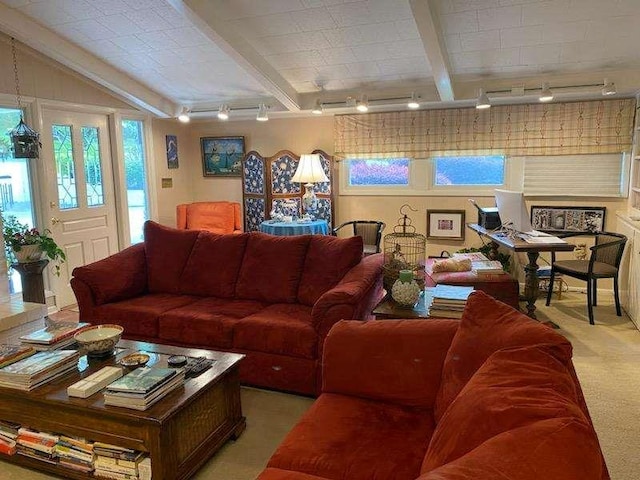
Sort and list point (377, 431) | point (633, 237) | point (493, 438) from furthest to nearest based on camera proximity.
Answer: point (633, 237)
point (377, 431)
point (493, 438)

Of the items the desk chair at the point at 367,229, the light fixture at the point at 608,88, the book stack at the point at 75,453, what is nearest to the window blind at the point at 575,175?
the light fixture at the point at 608,88

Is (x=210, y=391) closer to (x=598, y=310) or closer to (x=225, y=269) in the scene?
(x=225, y=269)

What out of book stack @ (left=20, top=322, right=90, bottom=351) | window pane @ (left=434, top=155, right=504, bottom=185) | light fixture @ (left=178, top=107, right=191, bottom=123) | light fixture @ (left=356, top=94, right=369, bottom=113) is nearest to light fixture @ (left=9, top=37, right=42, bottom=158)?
light fixture @ (left=178, top=107, right=191, bottom=123)

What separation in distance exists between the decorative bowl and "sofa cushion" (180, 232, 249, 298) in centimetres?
107

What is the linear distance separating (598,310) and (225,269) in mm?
3342

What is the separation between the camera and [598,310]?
13.9 ft

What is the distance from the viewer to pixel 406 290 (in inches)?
98.0

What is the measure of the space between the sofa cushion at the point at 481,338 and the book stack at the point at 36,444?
5.56 feet

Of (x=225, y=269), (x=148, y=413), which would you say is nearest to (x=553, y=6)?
(x=225, y=269)

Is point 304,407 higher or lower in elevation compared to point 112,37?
lower

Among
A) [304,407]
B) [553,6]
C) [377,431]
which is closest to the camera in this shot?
[377,431]

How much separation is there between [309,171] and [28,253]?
9.29ft

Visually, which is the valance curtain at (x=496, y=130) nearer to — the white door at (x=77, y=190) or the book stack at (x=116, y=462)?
the white door at (x=77, y=190)

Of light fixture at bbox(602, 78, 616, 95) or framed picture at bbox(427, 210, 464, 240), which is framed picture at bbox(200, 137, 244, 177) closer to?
framed picture at bbox(427, 210, 464, 240)
